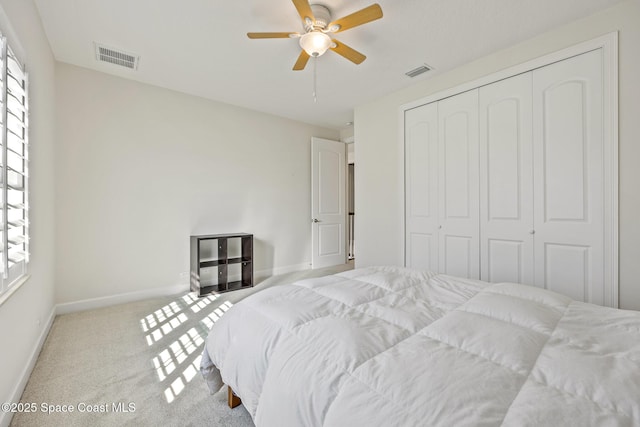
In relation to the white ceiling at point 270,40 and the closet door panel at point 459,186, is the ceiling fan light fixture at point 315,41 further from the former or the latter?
the closet door panel at point 459,186

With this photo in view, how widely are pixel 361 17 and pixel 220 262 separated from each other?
10.1 feet

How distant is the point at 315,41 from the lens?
2143 millimetres

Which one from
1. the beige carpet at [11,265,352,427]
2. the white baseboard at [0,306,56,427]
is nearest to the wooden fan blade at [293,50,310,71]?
the beige carpet at [11,265,352,427]

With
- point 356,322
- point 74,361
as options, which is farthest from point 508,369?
point 74,361

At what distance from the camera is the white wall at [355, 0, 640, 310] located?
6.81ft

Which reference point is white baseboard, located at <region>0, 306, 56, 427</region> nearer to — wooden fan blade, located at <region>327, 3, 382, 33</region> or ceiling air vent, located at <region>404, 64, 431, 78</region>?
wooden fan blade, located at <region>327, 3, 382, 33</region>

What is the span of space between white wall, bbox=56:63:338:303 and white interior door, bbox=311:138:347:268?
1.93 feet

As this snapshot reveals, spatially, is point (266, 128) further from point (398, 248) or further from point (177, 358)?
point (177, 358)

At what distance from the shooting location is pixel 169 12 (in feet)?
7.14

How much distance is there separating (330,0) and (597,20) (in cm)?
207

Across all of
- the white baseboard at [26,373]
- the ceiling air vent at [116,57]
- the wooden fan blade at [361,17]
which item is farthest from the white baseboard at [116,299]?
the wooden fan blade at [361,17]

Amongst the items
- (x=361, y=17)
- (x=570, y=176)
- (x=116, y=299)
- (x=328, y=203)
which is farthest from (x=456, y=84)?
(x=116, y=299)

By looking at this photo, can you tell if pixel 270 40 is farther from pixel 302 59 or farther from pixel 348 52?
pixel 348 52

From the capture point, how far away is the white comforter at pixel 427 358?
2.38 ft
